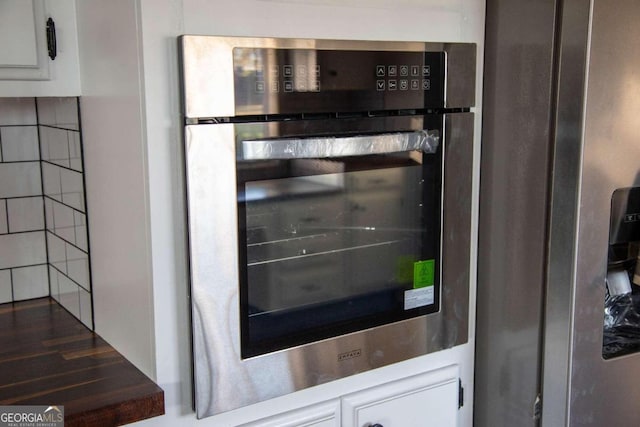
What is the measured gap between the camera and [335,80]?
1383 millimetres

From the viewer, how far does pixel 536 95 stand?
4.90 ft

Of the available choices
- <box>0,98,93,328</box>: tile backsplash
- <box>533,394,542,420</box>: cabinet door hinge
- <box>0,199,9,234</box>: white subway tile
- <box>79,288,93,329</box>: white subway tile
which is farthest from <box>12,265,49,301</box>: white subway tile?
<box>533,394,542,420</box>: cabinet door hinge

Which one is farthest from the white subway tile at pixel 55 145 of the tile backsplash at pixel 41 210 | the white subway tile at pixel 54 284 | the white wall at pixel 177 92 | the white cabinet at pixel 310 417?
→ the white cabinet at pixel 310 417

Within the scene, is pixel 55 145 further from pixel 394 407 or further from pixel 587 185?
pixel 587 185

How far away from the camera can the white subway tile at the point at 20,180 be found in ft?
5.75

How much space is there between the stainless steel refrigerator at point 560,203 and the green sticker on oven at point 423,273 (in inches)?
5.9

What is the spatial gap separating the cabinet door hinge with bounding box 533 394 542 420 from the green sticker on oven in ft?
1.07

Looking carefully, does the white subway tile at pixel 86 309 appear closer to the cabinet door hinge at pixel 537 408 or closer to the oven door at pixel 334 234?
the oven door at pixel 334 234

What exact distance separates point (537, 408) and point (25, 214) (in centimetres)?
124

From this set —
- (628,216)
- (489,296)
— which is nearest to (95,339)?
(489,296)

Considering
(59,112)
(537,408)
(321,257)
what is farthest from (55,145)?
(537,408)

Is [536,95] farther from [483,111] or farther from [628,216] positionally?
[628,216]

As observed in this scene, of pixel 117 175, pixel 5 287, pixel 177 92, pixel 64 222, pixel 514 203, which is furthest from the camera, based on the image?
pixel 5 287

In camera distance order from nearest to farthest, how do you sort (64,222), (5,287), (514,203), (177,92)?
(177,92) < (514,203) < (64,222) < (5,287)
